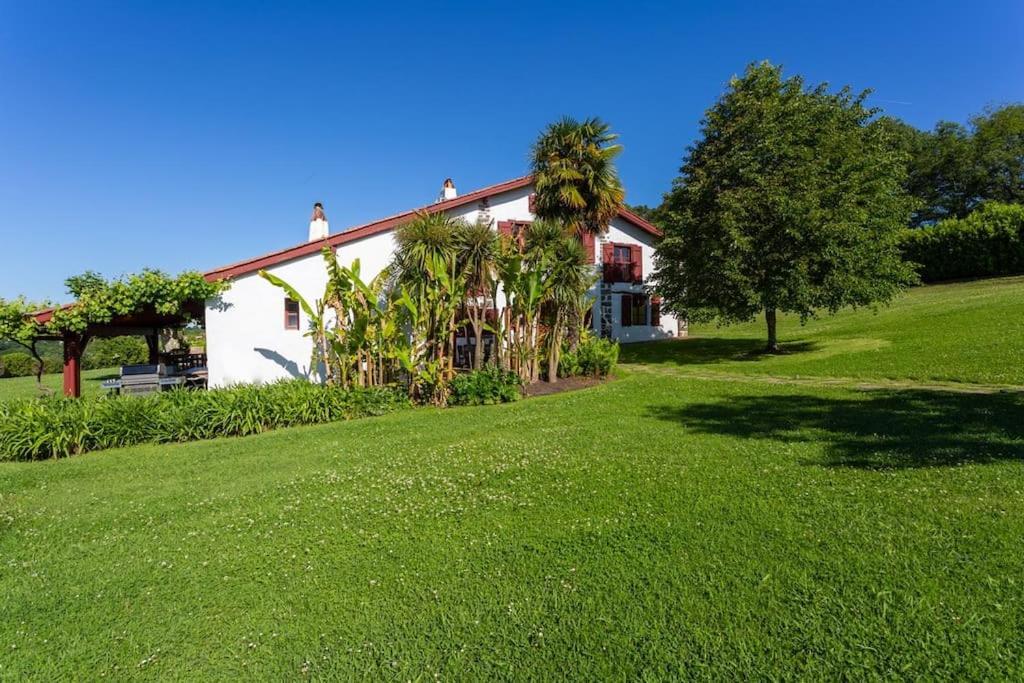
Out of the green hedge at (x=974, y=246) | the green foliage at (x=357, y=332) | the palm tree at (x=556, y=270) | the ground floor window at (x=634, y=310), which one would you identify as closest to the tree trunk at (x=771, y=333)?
the ground floor window at (x=634, y=310)

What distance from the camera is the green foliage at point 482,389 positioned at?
13245 mm

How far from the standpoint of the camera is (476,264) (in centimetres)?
1380

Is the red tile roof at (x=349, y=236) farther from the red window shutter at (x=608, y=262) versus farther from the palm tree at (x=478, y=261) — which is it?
Result: the red window shutter at (x=608, y=262)

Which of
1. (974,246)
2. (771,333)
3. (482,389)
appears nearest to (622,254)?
(771,333)

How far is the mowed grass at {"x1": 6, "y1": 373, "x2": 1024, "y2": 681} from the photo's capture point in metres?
3.03

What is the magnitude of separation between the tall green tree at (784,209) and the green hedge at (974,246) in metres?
11.9

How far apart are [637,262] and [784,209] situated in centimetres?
964

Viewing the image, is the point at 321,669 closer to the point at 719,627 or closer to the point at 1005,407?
the point at 719,627

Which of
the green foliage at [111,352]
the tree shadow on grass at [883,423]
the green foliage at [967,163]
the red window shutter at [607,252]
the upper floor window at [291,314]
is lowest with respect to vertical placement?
the tree shadow on grass at [883,423]

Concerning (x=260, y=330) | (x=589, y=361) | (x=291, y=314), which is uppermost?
(x=291, y=314)

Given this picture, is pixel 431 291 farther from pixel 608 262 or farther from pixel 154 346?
pixel 608 262

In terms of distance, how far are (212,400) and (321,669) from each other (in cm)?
941

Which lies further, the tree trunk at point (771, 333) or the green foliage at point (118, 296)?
the tree trunk at point (771, 333)

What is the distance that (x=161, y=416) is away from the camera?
33.3 feet
